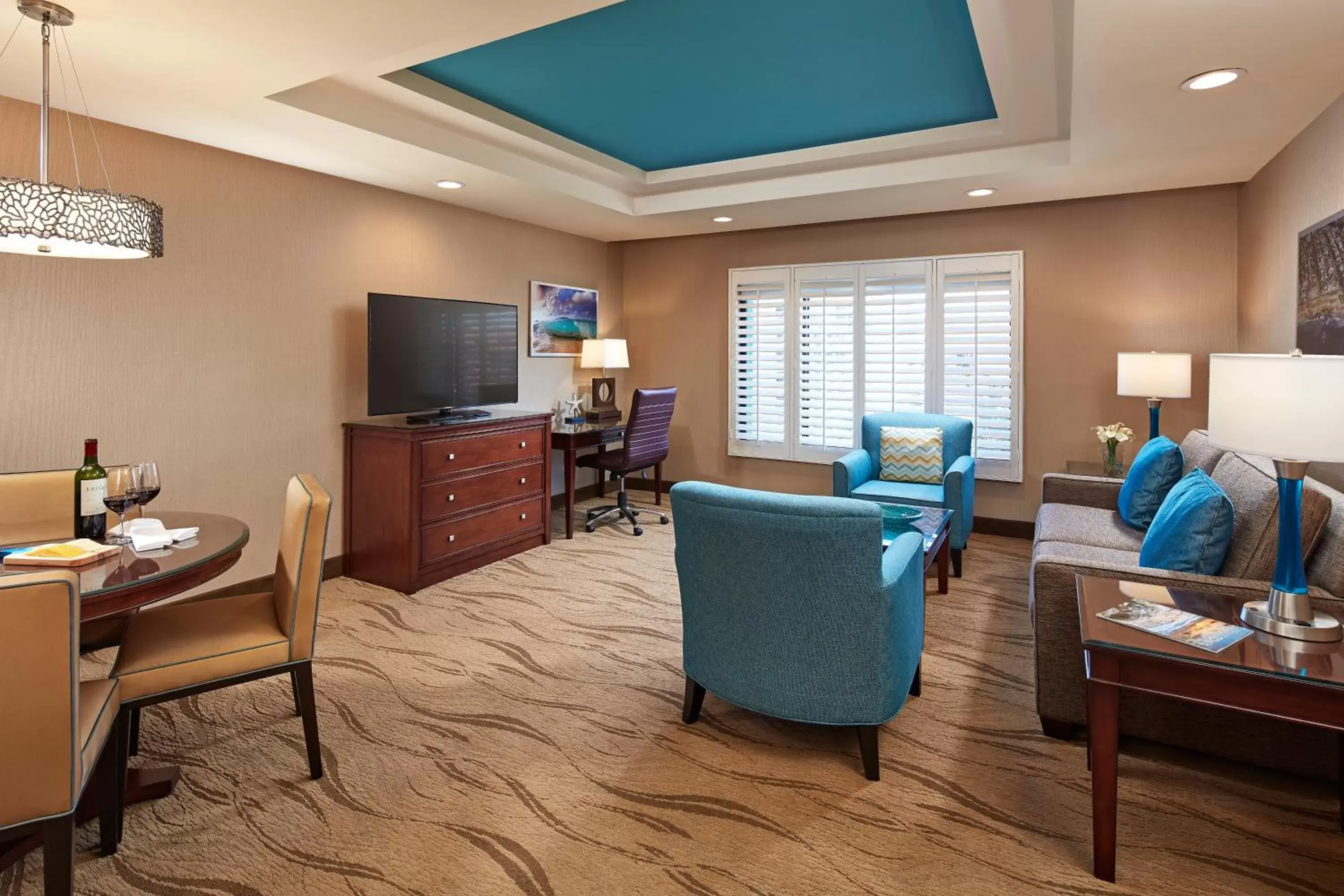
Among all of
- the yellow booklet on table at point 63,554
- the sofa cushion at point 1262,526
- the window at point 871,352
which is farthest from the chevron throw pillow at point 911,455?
the yellow booklet on table at point 63,554

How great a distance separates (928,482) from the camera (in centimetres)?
480

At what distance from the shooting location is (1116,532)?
343cm

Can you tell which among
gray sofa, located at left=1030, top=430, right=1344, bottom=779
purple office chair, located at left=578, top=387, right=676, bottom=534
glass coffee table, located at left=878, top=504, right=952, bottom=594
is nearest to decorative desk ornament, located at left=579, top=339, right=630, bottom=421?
purple office chair, located at left=578, top=387, right=676, bottom=534

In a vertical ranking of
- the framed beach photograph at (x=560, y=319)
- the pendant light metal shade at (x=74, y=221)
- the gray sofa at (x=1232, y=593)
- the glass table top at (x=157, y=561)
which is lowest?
the gray sofa at (x=1232, y=593)

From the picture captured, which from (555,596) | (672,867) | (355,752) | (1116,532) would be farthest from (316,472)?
(1116,532)

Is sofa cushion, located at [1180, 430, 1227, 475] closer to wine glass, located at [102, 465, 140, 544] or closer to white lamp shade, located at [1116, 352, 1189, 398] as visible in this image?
white lamp shade, located at [1116, 352, 1189, 398]

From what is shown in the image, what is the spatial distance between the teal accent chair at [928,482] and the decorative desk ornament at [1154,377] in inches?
38.3

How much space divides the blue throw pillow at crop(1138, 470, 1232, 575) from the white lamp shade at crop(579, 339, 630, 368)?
438 cm

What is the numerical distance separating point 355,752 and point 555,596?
1656mm

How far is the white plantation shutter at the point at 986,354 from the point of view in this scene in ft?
16.7

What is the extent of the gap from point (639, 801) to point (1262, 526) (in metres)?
2.09

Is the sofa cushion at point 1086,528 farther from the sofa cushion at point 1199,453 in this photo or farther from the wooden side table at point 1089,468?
the wooden side table at point 1089,468

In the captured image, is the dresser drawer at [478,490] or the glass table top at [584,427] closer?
the dresser drawer at [478,490]

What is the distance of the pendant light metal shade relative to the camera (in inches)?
73.2
